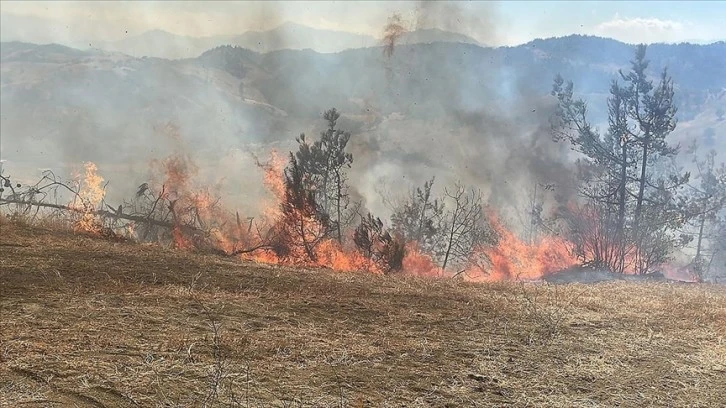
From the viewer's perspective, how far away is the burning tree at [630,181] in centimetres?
2364

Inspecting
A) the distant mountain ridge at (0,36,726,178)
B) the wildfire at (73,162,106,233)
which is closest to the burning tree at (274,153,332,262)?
the wildfire at (73,162,106,233)

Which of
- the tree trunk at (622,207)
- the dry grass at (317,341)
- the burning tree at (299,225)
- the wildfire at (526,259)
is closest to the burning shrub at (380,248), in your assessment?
the burning tree at (299,225)

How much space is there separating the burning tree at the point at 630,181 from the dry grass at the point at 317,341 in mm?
13034

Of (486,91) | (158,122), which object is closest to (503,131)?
(486,91)

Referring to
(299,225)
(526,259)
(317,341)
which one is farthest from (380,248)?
(317,341)

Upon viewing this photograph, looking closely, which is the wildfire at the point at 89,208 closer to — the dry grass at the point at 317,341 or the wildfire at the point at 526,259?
the dry grass at the point at 317,341

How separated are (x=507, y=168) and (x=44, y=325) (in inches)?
1690

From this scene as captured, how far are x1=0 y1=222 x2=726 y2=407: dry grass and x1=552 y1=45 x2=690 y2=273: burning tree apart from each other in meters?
13.0

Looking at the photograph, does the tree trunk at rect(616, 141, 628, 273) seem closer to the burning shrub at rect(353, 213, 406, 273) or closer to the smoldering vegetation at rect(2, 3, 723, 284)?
the smoldering vegetation at rect(2, 3, 723, 284)

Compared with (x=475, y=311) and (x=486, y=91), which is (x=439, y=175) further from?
(x=475, y=311)

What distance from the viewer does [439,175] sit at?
5403 cm

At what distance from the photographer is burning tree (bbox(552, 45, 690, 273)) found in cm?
2364

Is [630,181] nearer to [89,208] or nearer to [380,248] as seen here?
[380,248]

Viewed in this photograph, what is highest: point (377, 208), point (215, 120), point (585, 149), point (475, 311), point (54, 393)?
point (215, 120)
